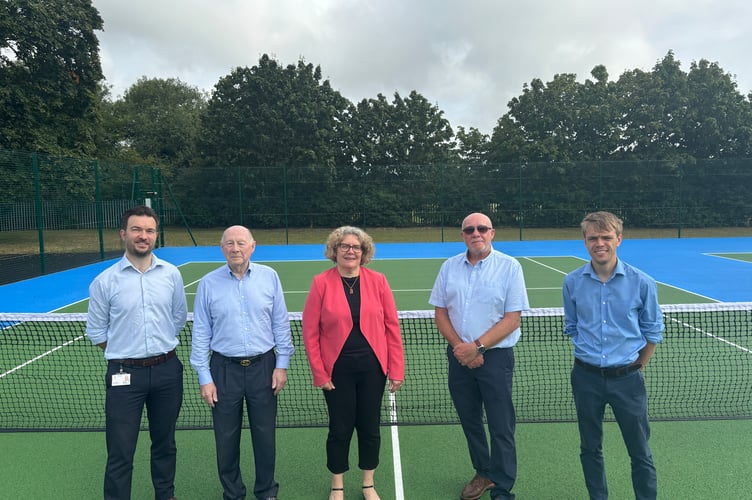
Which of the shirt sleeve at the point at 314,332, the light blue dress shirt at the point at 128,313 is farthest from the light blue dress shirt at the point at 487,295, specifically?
the light blue dress shirt at the point at 128,313

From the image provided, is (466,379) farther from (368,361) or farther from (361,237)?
(361,237)

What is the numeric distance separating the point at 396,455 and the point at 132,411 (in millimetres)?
2105

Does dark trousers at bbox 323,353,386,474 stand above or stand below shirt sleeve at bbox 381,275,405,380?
below

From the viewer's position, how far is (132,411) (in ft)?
10.9

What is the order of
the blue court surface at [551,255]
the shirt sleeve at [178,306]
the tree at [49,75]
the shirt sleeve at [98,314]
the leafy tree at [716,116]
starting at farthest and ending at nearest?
the leafy tree at [716,116], the tree at [49,75], the blue court surface at [551,255], the shirt sleeve at [178,306], the shirt sleeve at [98,314]

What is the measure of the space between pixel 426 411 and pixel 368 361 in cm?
208

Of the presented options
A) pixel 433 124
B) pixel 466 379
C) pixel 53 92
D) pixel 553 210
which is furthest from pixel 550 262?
pixel 53 92

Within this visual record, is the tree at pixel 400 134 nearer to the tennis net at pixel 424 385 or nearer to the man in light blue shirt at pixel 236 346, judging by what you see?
the tennis net at pixel 424 385

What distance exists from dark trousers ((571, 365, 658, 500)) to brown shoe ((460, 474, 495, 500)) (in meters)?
0.70

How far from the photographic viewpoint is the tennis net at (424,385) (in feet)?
16.5

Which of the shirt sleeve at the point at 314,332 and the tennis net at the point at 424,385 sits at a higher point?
the shirt sleeve at the point at 314,332

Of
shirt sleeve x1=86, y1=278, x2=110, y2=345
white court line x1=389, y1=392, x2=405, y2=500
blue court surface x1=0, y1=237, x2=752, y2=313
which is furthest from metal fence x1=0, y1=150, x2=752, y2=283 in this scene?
shirt sleeve x1=86, y1=278, x2=110, y2=345

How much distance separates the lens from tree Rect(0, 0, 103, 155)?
74.3ft

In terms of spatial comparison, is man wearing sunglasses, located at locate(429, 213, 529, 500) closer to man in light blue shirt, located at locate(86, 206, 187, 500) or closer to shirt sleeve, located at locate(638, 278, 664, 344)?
shirt sleeve, located at locate(638, 278, 664, 344)
